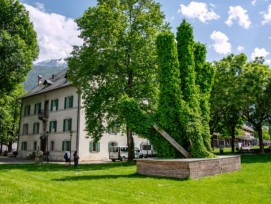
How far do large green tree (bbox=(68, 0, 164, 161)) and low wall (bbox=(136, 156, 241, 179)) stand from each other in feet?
36.4

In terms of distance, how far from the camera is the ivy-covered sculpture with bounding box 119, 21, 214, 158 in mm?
18281

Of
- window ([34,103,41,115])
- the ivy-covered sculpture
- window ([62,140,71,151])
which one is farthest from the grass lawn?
window ([34,103,41,115])

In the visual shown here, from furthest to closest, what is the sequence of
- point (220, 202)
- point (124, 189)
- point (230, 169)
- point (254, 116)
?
point (254, 116) → point (230, 169) → point (124, 189) → point (220, 202)

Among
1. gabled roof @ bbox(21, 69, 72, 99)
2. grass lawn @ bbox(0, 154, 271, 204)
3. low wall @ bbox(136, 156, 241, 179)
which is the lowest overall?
grass lawn @ bbox(0, 154, 271, 204)

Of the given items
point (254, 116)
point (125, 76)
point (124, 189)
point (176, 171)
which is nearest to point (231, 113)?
point (254, 116)

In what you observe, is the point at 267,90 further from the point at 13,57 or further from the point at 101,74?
the point at 13,57

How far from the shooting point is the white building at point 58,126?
1533 inches

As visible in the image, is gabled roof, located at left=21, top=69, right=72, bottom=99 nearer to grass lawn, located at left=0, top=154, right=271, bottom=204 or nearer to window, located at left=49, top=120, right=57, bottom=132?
window, located at left=49, top=120, right=57, bottom=132

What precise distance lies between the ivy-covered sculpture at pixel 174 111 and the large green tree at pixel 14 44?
1987 cm

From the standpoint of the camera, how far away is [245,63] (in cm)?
3806

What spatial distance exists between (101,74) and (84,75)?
183 centimetres

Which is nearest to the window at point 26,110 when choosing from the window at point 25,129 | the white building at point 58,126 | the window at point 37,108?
the white building at point 58,126

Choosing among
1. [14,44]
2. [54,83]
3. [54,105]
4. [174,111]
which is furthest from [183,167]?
[54,83]

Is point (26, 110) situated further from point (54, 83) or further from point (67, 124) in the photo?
point (67, 124)
